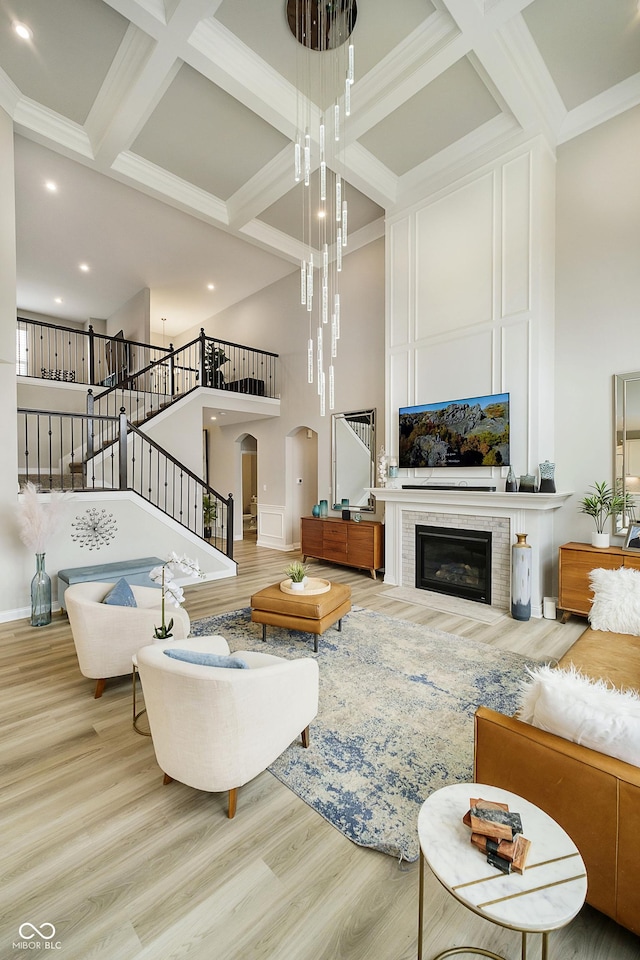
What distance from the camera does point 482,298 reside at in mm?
5090

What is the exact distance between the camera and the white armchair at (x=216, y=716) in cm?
178

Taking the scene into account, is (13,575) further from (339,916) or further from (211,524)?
(211,524)

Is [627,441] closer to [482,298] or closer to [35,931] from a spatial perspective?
[482,298]

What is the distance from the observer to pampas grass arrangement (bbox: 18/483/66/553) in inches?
170

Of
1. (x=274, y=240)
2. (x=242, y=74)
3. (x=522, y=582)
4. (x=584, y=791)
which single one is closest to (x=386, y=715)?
(x=584, y=791)

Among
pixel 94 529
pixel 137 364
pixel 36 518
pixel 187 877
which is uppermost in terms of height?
pixel 137 364

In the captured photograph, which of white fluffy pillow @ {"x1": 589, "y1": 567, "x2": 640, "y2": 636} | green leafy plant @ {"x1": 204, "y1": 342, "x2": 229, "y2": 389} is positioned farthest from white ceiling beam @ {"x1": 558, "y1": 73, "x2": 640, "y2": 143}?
green leafy plant @ {"x1": 204, "y1": 342, "x2": 229, "y2": 389}

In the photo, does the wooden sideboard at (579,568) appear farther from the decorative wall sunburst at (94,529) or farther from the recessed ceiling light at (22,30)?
the recessed ceiling light at (22,30)

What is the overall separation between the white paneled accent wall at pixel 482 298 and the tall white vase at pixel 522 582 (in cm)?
90

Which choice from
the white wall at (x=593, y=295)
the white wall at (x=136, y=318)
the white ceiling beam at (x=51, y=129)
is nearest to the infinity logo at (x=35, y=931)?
the white wall at (x=593, y=295)

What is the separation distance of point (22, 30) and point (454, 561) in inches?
272

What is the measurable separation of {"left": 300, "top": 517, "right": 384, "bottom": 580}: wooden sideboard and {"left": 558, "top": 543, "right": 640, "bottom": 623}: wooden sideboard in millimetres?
2576

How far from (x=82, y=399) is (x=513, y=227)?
317 inches

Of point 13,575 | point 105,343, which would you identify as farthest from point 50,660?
point 105,343
